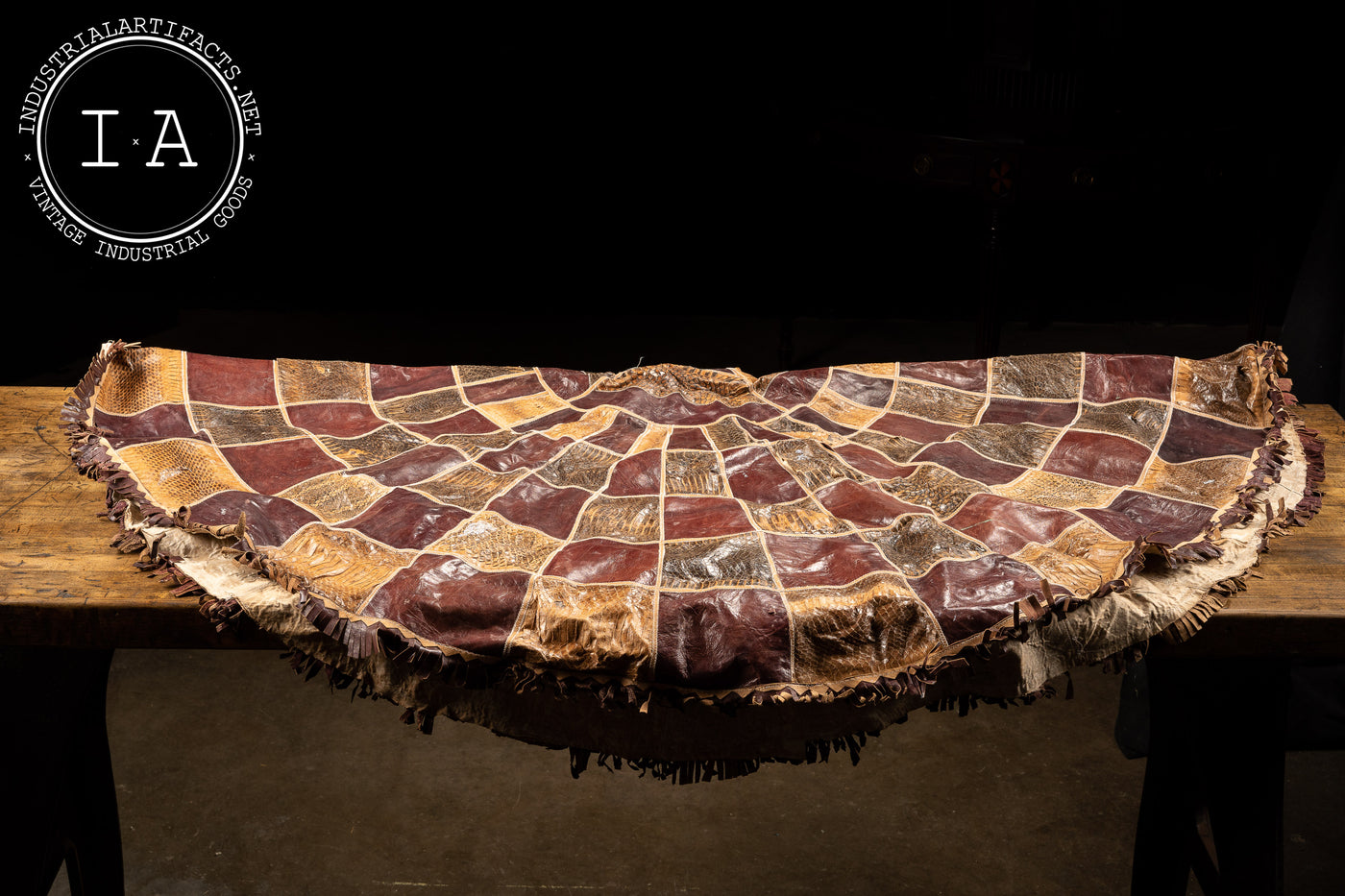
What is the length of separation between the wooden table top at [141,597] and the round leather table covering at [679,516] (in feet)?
0.13

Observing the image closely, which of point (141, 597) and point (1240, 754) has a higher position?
point (141, 597)

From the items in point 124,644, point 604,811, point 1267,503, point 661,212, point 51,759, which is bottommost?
point 604,811

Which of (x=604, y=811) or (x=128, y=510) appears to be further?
(x=604, y=811)

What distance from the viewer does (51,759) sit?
5.21 ft

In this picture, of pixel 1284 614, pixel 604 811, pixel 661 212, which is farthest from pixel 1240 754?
pixel 661 212

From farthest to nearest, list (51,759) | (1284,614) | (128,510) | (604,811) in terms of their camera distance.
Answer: (604,811), (51,759), (128,510), (1284,614)

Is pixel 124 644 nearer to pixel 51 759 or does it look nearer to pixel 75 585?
pixel 75 585

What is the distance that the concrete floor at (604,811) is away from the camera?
2104 mm

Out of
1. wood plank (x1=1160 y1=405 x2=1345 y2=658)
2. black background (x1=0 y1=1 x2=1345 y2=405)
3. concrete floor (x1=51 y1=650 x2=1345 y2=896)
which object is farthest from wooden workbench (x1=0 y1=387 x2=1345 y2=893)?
black background (x1=0 y1=1 x2=1345 y2=405)

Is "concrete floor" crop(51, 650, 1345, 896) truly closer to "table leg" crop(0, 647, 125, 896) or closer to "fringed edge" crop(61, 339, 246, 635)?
"table leg" crop(0, 647, 125, 896)

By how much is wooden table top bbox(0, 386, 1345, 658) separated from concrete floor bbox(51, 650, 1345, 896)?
881 mm

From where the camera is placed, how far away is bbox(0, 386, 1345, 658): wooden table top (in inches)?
51.4

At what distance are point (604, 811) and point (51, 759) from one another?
104cm

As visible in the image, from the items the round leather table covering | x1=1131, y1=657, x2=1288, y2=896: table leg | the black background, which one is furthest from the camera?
the black background
